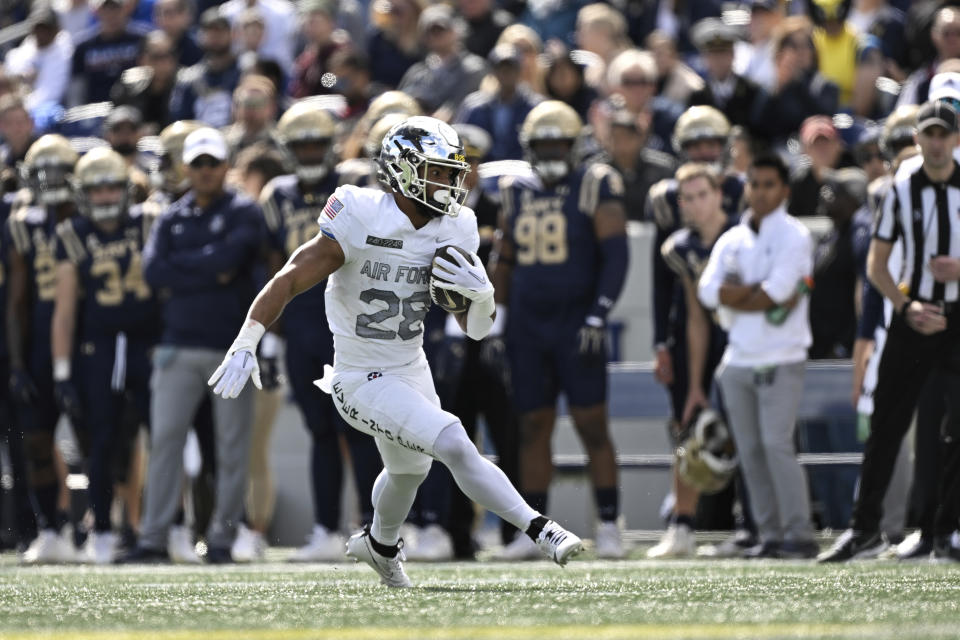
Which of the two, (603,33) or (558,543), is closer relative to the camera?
(558,543)

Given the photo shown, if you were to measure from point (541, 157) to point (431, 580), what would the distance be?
2894 millimetres

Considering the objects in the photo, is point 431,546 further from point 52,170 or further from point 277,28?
point 277,28

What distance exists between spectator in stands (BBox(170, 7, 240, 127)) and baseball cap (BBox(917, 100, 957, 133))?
6.66m

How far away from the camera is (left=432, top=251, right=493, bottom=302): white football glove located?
6.06 m

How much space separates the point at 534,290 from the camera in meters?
8.98

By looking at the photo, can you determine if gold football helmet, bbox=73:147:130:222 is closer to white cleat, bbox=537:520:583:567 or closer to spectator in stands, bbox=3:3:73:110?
white cleat, bbox=537:520:583:567

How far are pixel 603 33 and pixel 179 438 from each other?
15.4 ft

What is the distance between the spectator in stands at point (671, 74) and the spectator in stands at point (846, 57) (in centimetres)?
88

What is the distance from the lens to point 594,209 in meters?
8.96

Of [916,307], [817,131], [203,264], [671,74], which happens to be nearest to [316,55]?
[671,74]

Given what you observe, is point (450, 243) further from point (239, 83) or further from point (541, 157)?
point (239, 83)

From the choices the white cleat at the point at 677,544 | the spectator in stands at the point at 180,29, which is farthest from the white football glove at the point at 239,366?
the spectator in stands at the point at 180,29

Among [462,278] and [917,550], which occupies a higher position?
[462,278]

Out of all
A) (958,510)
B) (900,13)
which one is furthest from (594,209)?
(900,13)
